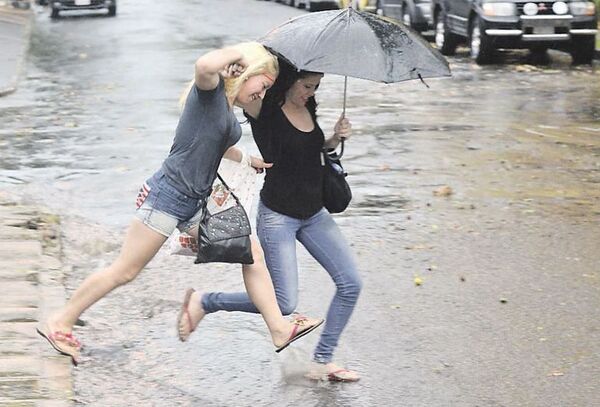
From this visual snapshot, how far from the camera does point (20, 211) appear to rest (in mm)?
9320

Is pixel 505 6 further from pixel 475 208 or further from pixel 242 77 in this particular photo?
pixel 242 77

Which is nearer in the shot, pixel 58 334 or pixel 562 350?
pixel 58 334

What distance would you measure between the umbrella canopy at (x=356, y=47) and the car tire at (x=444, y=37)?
55.5ft

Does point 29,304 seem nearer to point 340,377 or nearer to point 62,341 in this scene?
point 62,341

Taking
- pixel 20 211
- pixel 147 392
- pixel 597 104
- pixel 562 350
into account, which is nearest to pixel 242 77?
pixel 147 392

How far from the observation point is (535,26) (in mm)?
19812

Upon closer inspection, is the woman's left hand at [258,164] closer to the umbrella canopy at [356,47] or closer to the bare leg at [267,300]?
the bare leg at [267,300]

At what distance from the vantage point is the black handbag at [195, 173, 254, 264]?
5.48 m

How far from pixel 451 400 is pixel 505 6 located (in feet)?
50.3

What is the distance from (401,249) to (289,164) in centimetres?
307

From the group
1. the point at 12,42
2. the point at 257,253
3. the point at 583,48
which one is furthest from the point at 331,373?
the point at 12,42

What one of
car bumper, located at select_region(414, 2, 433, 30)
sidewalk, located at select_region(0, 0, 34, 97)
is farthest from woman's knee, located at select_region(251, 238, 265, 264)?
car bumper, located at select_region(414, 2, 433, 30)

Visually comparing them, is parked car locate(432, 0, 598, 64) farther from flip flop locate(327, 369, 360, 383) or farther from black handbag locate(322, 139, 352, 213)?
flip flop locate(327, 369, 360, 383)

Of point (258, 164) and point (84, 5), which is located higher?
point (258, 164)
